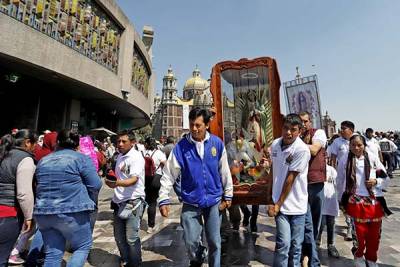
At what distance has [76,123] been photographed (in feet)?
52.5

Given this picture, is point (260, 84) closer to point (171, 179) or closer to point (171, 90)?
point (171, 179)

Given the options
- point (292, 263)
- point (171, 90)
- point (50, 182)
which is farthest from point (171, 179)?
point (171, 90)

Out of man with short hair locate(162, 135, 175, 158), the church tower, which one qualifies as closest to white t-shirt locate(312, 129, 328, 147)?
man with short hair locate(162, 135, 175, 158)

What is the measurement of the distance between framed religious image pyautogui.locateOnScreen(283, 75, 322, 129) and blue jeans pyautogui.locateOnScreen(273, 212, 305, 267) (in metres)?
4.54

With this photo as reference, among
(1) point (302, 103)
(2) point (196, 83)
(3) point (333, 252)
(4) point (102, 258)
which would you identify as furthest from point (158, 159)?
(2) point (196, 83)

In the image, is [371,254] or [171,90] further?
[171,90]

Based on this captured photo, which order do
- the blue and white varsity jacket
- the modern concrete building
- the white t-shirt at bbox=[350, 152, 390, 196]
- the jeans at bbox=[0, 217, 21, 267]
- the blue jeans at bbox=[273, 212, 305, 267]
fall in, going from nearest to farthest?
the jeans at bbox=[0, 217, 21, 267]
the blue jeans at bbox=[273, 212, 305, 267]
the blue and white varsity jacket
the white t-shirt at bbox=[350, 152, 390, 196]
the modern concrete building

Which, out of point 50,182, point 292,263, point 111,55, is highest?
point 111,55

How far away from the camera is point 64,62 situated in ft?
37.3

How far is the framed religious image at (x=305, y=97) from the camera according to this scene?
7.13 m

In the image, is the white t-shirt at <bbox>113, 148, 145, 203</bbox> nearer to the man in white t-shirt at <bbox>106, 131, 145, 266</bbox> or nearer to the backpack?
the man in white t-shirt at <bbox>106, 131, 145, 266</bbox>

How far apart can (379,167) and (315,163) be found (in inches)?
Result: 28.9

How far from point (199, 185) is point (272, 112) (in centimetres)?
188

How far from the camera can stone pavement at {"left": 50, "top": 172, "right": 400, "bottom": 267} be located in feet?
12.6
